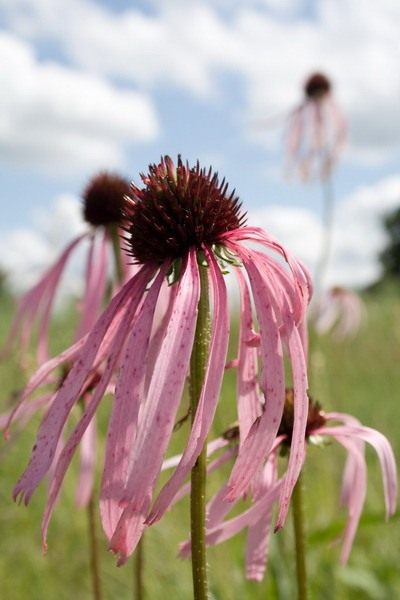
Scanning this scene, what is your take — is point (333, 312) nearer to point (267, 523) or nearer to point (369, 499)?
point (369, 499)

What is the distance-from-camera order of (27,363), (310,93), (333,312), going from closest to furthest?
1. (27,363)
2. (310,93)
3. (333,312)

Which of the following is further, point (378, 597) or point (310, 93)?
point (310, 93)

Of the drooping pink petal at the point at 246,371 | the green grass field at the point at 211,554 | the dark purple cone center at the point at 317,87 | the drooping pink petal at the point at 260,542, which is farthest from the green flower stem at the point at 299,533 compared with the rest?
the dark purple cone center at the point at 317,87

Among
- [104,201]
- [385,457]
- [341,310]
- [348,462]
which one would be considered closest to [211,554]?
[104,201]

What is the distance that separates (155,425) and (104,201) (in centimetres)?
117

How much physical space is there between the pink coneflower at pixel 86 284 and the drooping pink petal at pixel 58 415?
0.54 metres

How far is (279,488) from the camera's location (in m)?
0.79

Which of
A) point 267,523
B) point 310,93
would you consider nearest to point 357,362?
point 310,93

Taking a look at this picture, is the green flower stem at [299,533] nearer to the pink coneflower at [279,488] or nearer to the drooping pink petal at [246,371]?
the pink coneflower at [279,488]

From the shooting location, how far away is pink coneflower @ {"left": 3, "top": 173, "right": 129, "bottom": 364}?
1366 mm

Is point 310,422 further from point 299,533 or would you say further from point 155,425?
point 155,425

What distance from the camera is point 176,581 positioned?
2.01 m

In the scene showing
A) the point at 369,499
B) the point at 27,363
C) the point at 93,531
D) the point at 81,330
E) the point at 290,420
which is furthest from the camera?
the point at 369,499

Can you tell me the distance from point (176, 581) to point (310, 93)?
8.05 feet
